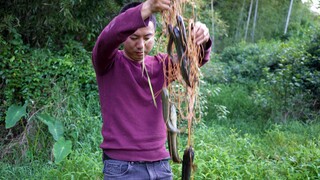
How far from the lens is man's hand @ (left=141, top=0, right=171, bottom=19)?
1.58 metres

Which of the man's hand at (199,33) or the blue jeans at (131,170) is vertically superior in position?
the man's hand at (199,33)

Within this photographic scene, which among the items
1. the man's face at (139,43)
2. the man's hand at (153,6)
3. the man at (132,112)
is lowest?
the man at (132,112)

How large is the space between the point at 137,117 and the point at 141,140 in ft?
0.36

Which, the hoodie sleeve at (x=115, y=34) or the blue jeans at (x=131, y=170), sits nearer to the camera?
the hoodie sleeve at (x=115, y=34)

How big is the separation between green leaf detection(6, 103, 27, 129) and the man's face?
3212mm

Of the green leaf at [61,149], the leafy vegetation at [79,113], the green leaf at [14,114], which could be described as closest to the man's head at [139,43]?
the leafy vegetation at [79,113]

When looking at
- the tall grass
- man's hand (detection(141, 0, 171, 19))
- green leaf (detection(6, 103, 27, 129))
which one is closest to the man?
man's hand (detection(141, 0, 171, 19))

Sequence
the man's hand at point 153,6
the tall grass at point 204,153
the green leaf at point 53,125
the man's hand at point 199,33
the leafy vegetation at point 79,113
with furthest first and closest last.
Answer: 1. the green leaf at point 53,125
2. the leafy vegetation at point 79,113
3. the tall grass at point 204,153
4. the man's hand at point 199,33
5. the man's hand at point 153,6

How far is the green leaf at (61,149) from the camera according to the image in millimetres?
4240

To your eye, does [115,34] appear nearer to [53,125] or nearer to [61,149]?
[61,149]

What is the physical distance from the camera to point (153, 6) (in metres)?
1.60

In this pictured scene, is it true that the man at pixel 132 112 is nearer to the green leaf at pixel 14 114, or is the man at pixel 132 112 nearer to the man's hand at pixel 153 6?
the man's hand at pixel 153 6

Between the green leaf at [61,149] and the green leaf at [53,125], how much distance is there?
0.60ft

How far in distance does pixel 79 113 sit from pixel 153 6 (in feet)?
12.1
